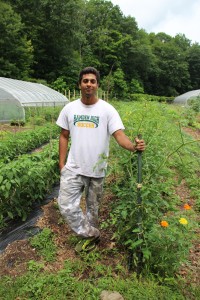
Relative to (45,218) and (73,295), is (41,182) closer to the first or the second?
(45,218)

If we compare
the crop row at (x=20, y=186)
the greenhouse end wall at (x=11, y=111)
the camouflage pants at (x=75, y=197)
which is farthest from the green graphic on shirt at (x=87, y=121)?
the greenhouse end wall at (x=11, y=111)

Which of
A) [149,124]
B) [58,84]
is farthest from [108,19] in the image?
[149,124]

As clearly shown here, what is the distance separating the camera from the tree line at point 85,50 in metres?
24.3

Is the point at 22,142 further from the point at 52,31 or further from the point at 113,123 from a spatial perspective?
the point at 52,31

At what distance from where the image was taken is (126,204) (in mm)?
2367

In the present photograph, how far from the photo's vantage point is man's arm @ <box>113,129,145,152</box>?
2062mm

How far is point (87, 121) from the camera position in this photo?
2.39m

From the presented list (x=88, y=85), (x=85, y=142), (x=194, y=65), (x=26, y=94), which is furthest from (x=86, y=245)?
(x=194, y=65)

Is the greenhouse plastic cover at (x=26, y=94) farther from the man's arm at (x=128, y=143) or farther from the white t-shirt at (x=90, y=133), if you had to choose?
the man's arm at (x=128, y=143)

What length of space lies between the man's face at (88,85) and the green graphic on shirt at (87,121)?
19 cm

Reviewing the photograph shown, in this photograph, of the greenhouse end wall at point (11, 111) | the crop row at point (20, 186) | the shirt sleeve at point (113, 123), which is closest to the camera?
the shirt sleeve at point (113, 123)

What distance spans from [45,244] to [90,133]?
1211 millimetres

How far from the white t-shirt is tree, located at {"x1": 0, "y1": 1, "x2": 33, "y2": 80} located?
2219cm

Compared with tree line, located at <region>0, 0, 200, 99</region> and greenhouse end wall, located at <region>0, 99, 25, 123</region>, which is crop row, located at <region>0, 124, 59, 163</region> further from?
tree line, located at <region>0, 0, 200, 99</region>
